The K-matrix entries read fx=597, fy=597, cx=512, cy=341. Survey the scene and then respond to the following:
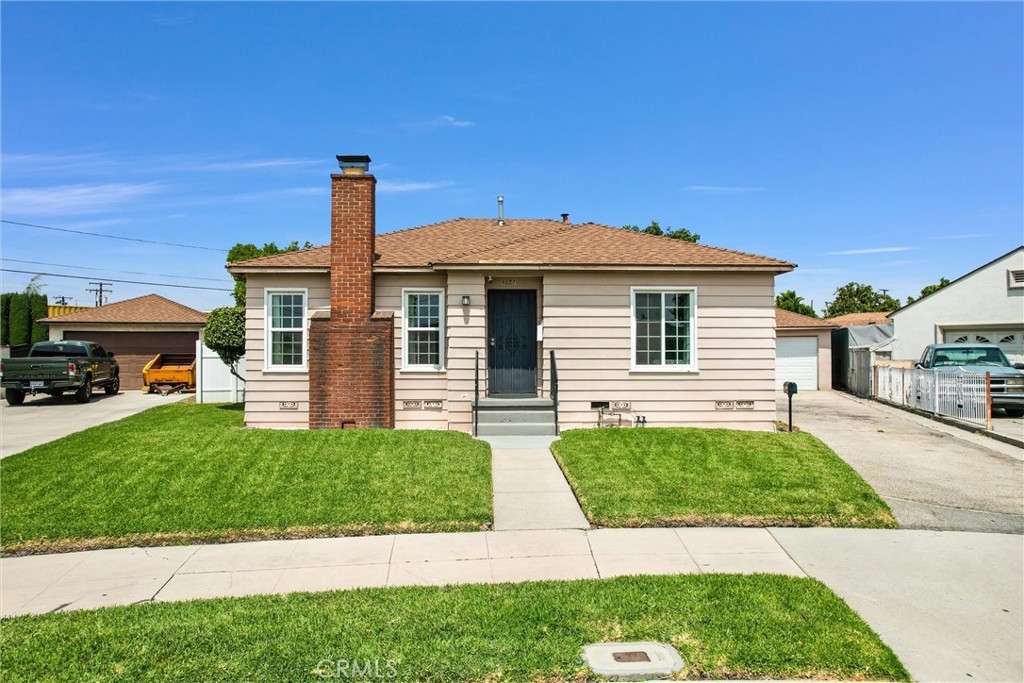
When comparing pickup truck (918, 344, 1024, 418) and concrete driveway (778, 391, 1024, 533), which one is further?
pickup truck (918, 344, 1024, 418)

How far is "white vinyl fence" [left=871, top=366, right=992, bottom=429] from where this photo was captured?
13.5 meters

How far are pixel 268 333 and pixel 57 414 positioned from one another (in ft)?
25.7

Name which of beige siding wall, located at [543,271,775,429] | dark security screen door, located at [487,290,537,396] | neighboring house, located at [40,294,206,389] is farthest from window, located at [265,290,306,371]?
neighboring house, located at [40,294,206,389]

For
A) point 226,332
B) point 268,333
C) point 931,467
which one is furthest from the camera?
point 226,332

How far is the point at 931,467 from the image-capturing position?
938 centimetres

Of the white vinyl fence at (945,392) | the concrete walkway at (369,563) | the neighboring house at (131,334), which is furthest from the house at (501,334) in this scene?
the neighboring house at (131,334)

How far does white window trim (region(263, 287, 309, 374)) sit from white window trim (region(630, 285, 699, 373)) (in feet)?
21.6

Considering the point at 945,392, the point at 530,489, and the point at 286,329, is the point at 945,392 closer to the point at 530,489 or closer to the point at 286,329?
the point at 530,489

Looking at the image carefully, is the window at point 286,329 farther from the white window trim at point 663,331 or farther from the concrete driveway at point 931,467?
the concrete driveway at point 931,467

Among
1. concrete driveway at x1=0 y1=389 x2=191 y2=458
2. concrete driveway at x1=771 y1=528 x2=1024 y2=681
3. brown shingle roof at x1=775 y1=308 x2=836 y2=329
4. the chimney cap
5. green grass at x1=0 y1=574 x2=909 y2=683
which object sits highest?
the chimney cap

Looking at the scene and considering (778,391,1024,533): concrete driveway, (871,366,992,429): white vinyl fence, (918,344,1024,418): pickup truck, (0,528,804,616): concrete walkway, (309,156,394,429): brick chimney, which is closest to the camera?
(0,528,804,616): concrete walkway

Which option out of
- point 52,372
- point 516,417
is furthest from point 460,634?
point 52,372

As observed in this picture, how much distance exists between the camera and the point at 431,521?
262 inches

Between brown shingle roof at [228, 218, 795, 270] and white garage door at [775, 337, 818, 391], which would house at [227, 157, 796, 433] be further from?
white garage door at [775, 337, 818, 391]
